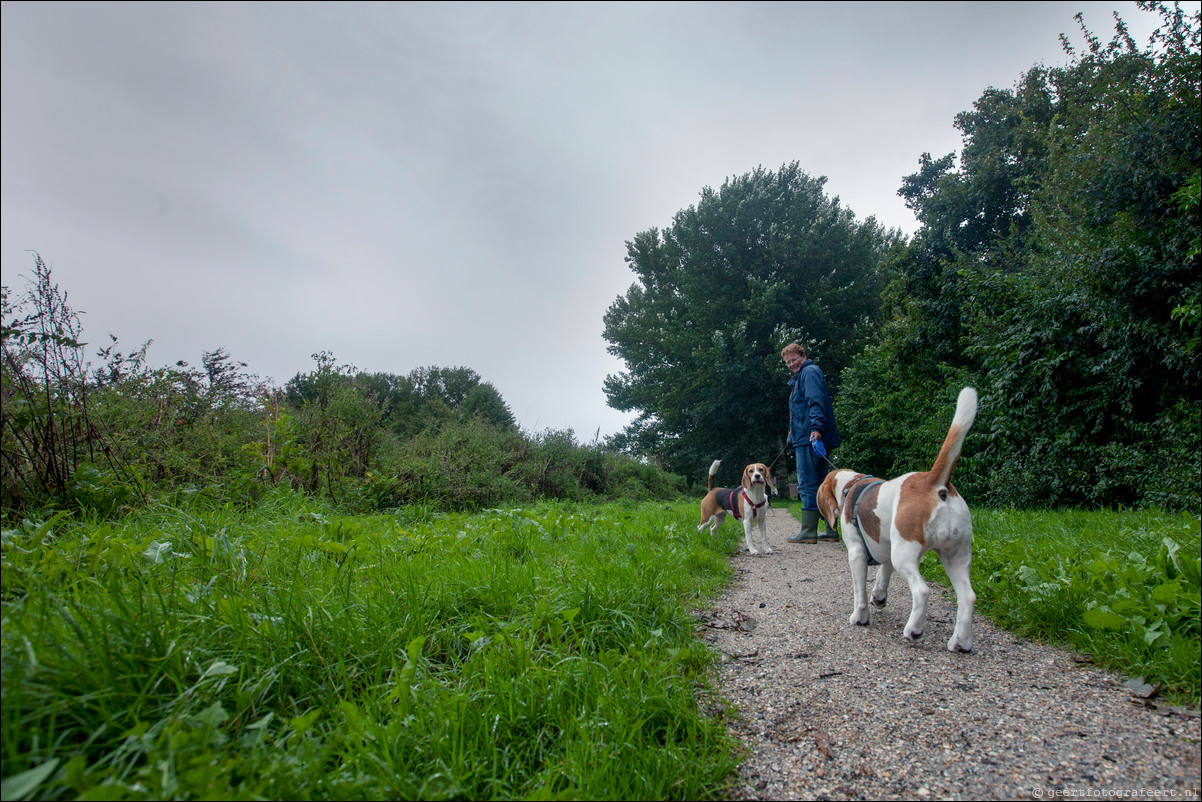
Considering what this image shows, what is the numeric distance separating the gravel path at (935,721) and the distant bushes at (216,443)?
15.0ft

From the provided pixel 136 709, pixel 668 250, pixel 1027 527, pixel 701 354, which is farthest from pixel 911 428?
pixel 668 250

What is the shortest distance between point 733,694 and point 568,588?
1.12m

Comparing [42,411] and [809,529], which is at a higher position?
[42,411]

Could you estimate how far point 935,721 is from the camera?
1944mm

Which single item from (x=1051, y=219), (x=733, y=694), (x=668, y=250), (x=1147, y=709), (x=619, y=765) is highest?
(x=668, y=250)

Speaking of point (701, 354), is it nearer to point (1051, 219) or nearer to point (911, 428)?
point (911, 428)

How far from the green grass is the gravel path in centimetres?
24

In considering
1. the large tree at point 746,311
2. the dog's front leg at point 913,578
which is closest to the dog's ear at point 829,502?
the dog's front leg at point 913,578

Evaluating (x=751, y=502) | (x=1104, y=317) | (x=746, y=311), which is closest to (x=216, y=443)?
(x=751, y=502)

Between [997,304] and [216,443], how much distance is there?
39.1ft

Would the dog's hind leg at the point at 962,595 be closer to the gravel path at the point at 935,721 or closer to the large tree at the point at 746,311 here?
the gravel path at the point at 935,721

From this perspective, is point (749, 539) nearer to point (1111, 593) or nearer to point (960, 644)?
point (960, 644)

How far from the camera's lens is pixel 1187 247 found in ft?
19.4

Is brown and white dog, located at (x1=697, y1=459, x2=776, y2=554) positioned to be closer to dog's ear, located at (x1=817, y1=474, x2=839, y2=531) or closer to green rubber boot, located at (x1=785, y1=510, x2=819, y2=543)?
green rubber boot, located at (x1=785, y1=510, x2=819, y2=543)
